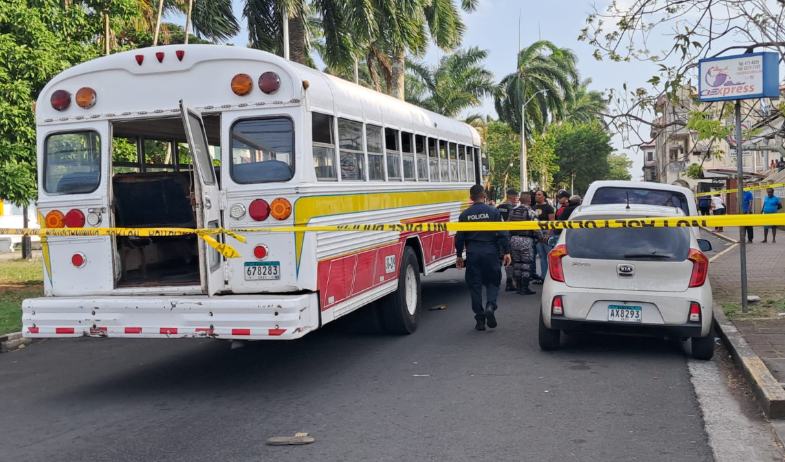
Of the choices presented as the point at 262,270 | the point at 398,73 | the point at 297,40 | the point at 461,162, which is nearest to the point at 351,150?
the point at 262,270

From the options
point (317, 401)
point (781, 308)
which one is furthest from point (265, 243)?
point (781, 308)

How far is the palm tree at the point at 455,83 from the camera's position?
149ft

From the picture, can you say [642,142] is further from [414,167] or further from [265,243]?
[265,243]

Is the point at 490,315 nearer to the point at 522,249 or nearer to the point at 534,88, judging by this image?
the point at 522,249

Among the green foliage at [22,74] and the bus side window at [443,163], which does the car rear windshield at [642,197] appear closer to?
the bus side window at [443,163]

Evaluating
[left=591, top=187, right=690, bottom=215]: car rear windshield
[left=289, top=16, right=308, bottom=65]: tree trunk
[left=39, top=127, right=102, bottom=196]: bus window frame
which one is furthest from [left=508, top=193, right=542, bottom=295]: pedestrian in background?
[left=289, top=16, right=308, bottom=65]: tree trunk

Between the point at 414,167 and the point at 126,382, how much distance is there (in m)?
4.65

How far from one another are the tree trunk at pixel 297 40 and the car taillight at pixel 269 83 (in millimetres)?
12223

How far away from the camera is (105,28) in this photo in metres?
15.7

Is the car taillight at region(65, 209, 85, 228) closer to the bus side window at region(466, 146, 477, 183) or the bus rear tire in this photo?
the bus rear tire

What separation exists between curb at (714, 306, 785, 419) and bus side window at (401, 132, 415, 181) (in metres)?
4.14

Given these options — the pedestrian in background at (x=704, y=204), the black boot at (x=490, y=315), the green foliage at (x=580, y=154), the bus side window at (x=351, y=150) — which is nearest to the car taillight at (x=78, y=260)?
the bus side window at (x=351, y=150)

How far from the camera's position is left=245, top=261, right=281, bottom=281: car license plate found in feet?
22.6

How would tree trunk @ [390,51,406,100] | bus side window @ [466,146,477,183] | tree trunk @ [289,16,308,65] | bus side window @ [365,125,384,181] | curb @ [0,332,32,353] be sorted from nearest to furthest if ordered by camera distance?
bus side window @ [365,125,384,181], curb @ [0,332,32,353], bus side window @ [466,146,477,183], tree trunk @ [289,16,308,65], tree trunk @ [390,51,406,100]
